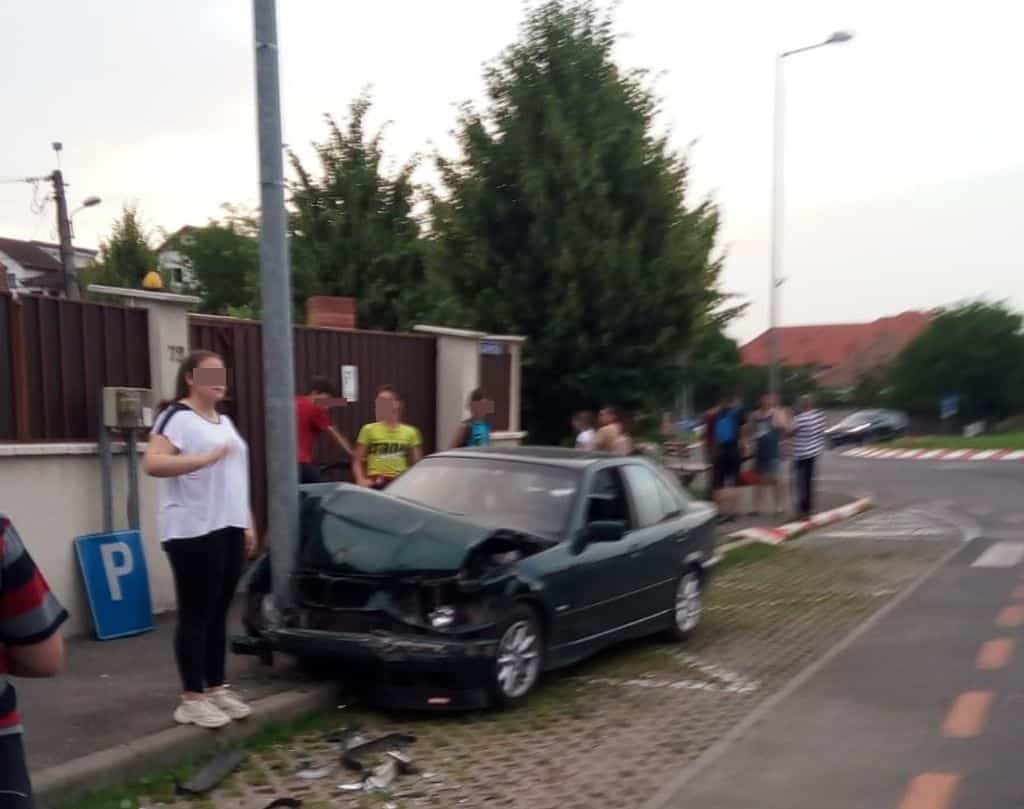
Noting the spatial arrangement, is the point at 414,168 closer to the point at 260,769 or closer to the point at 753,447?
the point at 753,447

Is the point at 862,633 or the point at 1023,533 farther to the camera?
the point at 1023,533

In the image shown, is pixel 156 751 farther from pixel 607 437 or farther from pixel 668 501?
pixel 607 437

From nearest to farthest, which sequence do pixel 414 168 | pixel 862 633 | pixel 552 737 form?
1. pixel 552 737
2. pixel 862 633
3. pixel 414 168

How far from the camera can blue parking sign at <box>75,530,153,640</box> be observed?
25.4 feet

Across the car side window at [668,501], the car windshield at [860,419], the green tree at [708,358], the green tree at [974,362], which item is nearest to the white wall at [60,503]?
the car side window at [668,501]

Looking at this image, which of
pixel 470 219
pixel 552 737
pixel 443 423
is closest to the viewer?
pixel 552 737

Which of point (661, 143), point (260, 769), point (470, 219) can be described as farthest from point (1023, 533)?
point (260, 769)

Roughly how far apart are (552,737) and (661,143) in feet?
40.3

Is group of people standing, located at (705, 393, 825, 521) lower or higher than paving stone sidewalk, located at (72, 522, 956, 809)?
higher

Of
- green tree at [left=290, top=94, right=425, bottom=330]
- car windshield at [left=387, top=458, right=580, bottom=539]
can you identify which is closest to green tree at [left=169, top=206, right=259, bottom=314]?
green tree at [left=290, top=94, right=425, bottom=330]

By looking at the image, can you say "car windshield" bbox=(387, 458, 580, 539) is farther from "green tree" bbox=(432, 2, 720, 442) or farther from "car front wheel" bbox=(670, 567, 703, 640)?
"green tree" bbox=(432, 2, 720, 442)

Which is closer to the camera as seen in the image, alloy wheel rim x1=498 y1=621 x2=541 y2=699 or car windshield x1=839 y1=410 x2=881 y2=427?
alloy wheel rim x1=498 y1=621 x2=541 y2=699

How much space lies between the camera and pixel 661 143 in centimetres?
1684

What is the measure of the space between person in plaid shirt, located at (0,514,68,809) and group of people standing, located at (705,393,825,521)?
14.1 meters
